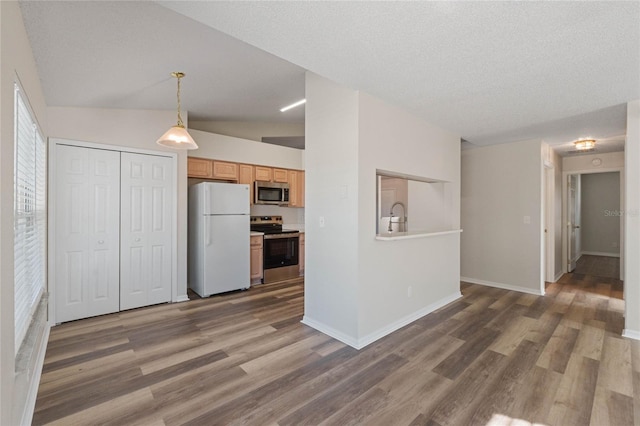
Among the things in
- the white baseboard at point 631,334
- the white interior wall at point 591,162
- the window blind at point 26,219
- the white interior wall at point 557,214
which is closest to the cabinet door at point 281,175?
the window blind at point 26,219

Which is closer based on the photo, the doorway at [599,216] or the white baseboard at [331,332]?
the white baseboard at [331,332]

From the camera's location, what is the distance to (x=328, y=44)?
1.89 m

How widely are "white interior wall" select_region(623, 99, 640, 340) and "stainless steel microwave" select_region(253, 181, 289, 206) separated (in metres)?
4.53

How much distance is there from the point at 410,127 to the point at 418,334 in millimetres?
2190

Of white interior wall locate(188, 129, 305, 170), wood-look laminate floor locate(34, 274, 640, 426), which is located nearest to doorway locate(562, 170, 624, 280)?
wood-look laminate floor locate(34, 274, 640, 426)

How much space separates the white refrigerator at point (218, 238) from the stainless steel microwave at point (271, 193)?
520 millimetres

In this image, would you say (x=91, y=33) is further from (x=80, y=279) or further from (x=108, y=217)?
(x=80, y=279)

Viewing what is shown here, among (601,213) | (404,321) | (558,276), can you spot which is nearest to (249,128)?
(404,321)

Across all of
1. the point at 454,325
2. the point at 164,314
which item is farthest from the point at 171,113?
the point at 454,325

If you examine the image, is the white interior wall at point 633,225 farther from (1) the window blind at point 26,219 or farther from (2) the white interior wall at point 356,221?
(1) the window blind at point 26,219

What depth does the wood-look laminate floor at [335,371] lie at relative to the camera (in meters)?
1.81

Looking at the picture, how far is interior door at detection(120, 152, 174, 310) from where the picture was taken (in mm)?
3594

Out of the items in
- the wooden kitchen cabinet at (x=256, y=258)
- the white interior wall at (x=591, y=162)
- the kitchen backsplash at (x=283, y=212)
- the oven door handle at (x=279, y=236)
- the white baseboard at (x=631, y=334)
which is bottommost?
the white baseboard at (x=631, y=334)

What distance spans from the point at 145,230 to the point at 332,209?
2471 millimetres
